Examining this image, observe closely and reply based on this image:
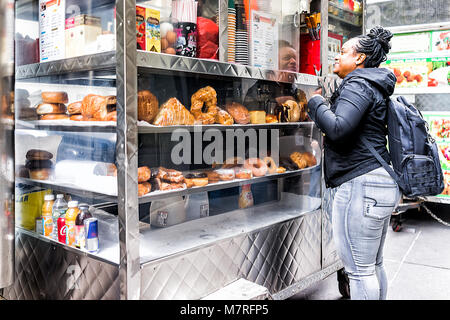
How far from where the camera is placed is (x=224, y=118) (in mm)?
2785

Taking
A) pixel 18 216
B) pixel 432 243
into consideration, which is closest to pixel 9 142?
pixel 18 216

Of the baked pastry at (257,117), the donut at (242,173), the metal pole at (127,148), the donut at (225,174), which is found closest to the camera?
the metal pole at (127,148)

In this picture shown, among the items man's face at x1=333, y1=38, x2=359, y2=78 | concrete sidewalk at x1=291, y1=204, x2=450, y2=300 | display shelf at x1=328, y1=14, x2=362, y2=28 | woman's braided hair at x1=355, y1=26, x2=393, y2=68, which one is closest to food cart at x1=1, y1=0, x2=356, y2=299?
display shelf at x1=328, y1=14, x2=362, y2=28

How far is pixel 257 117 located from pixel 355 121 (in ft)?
3.34

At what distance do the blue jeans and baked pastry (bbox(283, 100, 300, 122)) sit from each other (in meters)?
1.07

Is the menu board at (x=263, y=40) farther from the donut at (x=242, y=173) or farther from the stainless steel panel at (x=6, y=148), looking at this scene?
the stainless steel panel at (x=6, y=148)

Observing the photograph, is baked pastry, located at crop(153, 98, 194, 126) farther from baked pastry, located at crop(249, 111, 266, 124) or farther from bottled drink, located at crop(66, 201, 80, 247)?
Result: bottled drink, located at crop(66, 201, 80, 247)

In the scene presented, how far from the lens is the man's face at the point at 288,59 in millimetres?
3173

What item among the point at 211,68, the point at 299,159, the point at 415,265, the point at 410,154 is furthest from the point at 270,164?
the point at 415,265

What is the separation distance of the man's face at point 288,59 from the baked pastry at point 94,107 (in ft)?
4.89

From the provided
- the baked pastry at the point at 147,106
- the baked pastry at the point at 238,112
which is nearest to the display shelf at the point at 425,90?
the baked pastry at the point at 238,112

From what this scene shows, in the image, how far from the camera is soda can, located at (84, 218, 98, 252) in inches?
90.4

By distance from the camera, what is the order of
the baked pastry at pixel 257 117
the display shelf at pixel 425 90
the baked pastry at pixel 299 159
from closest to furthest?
the baked pastry at pixel 257 117
the baked pastry at pixel 299 159
the display shelf at pixel 425 90
